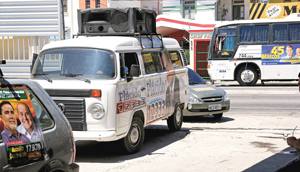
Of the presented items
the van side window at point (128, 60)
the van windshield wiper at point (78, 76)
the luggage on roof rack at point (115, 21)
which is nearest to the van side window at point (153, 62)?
the van side window at point (128, 60)

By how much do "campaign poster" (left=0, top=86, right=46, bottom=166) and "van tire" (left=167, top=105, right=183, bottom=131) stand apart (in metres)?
7.72

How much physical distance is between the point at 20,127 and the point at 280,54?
23.9 metres

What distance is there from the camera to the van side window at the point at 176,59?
12.7 metres

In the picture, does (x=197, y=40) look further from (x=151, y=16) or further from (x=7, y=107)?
(x=7, y=107)

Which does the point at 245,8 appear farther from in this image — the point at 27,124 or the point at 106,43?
the point at 27,124

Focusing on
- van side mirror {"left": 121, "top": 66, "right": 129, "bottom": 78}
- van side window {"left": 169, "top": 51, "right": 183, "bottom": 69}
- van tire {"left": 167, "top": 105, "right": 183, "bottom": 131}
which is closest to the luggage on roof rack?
van side window {"left": 169, "top": 51, "right": 183, "bottom": 69}

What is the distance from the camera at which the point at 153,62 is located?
37.4 feet

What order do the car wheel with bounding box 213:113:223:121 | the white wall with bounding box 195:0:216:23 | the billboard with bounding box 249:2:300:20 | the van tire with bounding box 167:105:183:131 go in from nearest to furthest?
1. the van tire with bounding box 167:105:183:131
2. the car wheel with bounding box 213:113:223:121
3. the billboard with bounding box 249:2:300:20
4. the white wall with bounding box 195:0:216:23

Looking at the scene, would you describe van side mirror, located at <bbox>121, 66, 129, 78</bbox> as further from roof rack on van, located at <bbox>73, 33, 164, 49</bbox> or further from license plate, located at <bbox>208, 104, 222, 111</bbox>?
license plate, located at <bbox>208, 104, 222, 111</bbox>

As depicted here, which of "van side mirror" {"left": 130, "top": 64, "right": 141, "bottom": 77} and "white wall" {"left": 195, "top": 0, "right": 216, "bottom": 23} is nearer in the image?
"van side mirror" {"left": 130, "top": 64, "right": 141, "bottom": 77}

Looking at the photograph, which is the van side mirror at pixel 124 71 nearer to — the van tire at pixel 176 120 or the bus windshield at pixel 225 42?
the van tire at pixel 176 120

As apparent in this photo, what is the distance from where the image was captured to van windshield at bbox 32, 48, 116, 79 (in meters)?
9.75

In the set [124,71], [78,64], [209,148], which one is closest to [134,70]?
[124,71]

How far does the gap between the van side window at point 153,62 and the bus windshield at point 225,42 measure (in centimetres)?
1683
